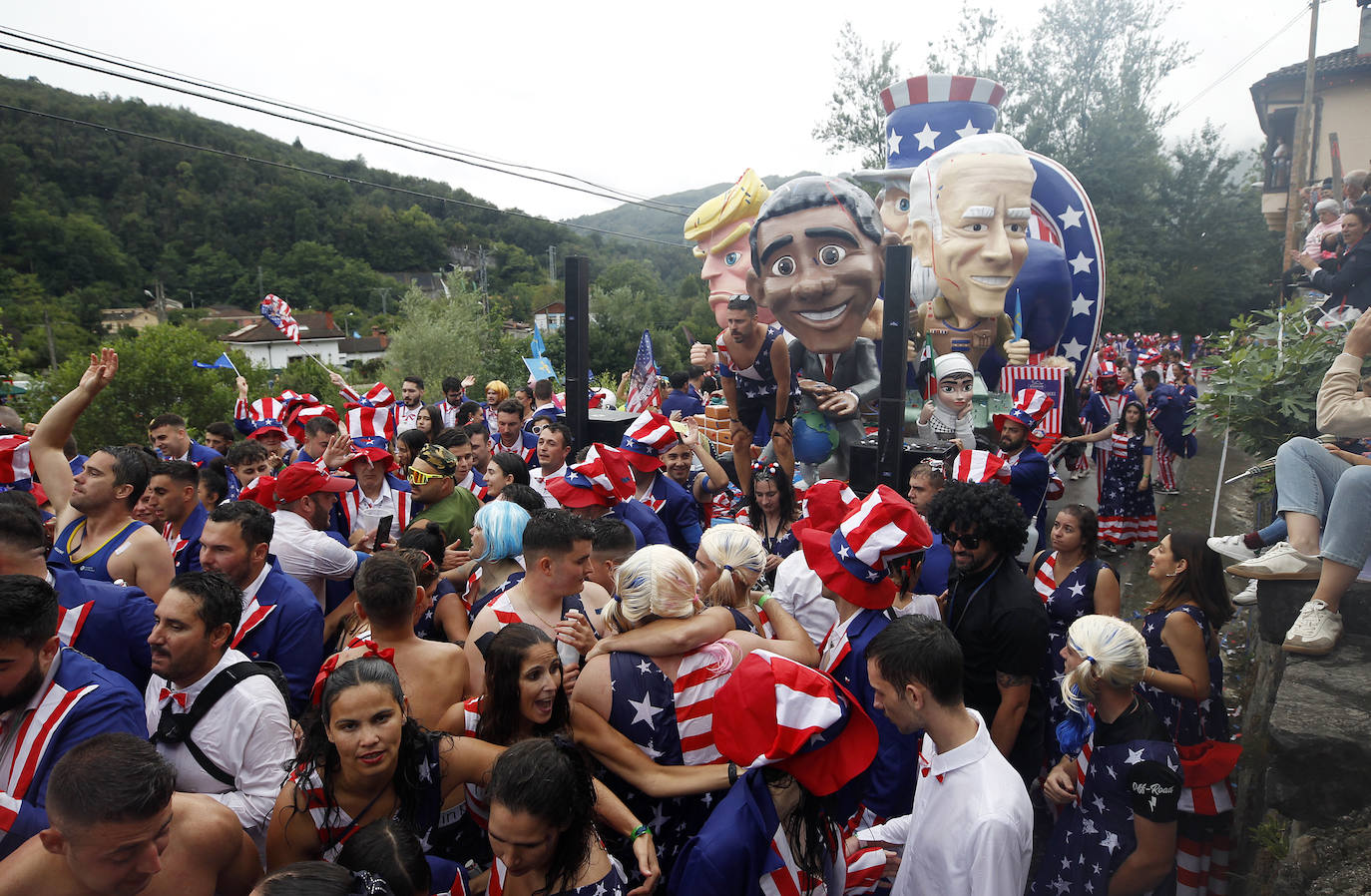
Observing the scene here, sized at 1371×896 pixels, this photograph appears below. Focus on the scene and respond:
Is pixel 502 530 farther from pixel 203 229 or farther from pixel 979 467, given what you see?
pixel 203 229

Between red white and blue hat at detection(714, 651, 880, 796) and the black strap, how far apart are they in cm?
154

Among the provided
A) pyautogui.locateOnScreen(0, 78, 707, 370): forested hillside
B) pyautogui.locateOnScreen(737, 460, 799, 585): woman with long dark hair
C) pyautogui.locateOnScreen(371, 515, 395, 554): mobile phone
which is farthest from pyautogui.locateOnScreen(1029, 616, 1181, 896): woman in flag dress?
pyautogui.locateOnScreen(0, 78, 707, 370): forested hillside

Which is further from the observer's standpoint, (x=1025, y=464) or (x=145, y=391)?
(x=145, y=391)

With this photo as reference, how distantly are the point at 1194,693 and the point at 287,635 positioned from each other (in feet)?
11.6

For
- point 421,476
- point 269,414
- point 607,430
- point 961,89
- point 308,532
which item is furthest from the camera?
point 961,89

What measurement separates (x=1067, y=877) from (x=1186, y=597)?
1250 mm

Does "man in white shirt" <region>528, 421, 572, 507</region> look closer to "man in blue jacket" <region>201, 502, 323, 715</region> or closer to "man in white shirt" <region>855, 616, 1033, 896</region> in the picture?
"man in blue jacket" <region>201, 502, 323, 715</region>

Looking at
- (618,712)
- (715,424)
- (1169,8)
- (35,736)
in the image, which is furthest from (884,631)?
(1169,8)

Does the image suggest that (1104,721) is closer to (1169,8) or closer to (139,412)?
(139,412)

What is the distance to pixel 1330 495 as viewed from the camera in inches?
153

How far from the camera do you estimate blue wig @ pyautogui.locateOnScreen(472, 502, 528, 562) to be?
3.89 metres

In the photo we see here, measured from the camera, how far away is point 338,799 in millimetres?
2201

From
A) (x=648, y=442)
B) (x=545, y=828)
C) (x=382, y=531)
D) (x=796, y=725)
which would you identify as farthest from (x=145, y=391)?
(x=796, y=725)

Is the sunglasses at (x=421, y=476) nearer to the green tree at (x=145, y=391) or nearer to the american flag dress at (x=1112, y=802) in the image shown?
the american flag dress at (x=1112, y=802)
